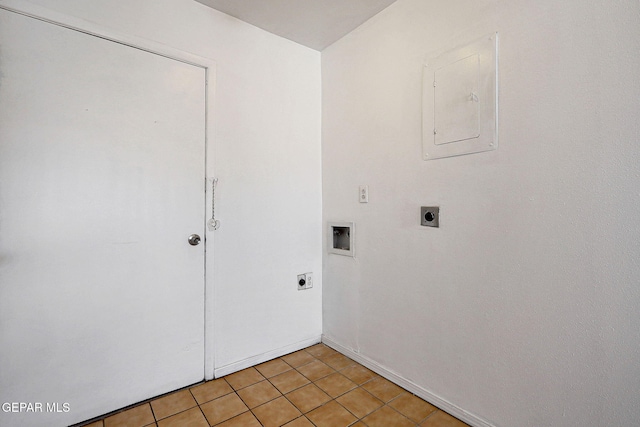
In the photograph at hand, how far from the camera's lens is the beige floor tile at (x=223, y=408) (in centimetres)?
151

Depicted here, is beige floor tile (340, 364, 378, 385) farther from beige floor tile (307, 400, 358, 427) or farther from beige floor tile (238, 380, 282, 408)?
beige floor tile (238, 380, 282, 408)

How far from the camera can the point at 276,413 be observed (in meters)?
1.55

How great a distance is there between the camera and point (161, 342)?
1690mm

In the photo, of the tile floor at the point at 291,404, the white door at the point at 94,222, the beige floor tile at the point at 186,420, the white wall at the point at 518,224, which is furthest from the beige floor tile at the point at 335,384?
the white door at the point at 94,222

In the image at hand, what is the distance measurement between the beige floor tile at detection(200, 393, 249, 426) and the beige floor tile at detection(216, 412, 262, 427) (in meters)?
0.03

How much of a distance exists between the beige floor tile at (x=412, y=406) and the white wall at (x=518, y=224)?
0.07m

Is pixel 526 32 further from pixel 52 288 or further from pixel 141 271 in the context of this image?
pixel 52 288

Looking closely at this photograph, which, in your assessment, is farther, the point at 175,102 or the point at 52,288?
the point at 175,102

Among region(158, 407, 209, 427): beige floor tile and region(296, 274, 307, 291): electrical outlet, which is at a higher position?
region(296, 274, 307, 291): electrical outlet

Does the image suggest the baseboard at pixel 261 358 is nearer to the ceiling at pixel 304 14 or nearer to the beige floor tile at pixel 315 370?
the beige floor tile at pixel 315 370

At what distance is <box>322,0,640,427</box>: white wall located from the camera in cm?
105

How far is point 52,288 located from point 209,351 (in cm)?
88

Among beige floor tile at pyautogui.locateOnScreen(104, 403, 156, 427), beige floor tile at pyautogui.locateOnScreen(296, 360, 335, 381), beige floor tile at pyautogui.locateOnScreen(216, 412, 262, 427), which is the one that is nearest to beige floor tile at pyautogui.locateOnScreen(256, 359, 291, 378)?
beige floor tile at pyautogui.locateOnScreen(296, 360, 335, 381)

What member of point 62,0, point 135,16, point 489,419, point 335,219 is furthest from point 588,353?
point 62,0
